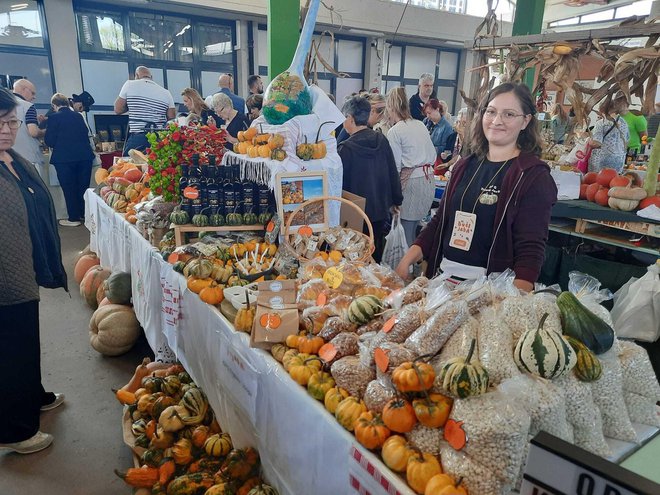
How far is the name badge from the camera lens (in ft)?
6.68

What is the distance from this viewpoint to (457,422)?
106cm

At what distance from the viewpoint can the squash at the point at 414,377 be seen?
44.6 inches

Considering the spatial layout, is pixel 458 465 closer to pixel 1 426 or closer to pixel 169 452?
pixel 169 452

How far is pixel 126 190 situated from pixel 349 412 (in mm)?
3557

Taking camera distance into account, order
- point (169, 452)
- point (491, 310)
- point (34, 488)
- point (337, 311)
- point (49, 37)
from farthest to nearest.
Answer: point (49, 37), point (34, 488), point (169, 452), point (337, 311), point (491, 310)

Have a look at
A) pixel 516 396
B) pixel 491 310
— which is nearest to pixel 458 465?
pixel 516 396

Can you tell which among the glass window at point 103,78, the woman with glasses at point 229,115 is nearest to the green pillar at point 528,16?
the woman with glasses at point 229,115

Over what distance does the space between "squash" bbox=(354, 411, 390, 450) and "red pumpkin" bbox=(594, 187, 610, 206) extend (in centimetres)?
351

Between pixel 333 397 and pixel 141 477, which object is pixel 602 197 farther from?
pixel 141 477

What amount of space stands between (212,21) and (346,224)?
9762 mm

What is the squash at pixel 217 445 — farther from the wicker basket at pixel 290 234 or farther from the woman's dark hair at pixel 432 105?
the woman's dark hair at pixel 432 105

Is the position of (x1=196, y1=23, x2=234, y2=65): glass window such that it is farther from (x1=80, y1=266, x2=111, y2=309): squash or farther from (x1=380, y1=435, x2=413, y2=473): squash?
(x1=380, y1=435, x2=413, y2=473): squash

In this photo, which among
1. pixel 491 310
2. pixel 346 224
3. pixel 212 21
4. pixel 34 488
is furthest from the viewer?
pixel 212 21

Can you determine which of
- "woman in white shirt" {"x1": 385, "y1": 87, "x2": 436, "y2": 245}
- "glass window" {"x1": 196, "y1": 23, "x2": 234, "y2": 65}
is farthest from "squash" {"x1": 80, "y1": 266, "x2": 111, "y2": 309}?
"glass window" {"x1": 196, "y1": 23, "x2": 234, "y2": 65}
